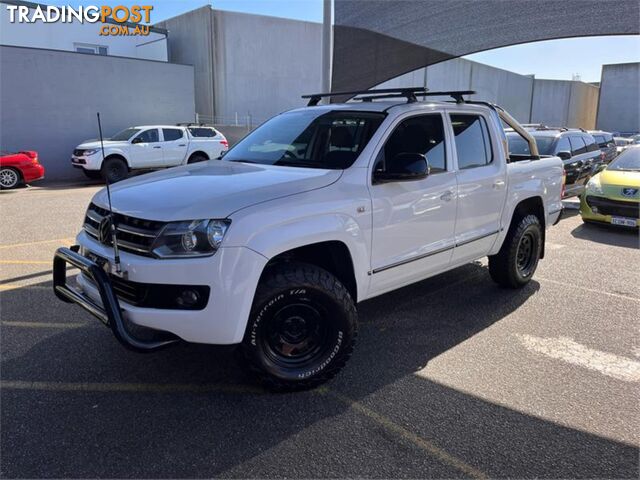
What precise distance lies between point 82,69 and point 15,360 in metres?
16.8

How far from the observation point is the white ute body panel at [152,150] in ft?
50.8

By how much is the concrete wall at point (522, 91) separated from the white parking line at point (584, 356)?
90.4ft

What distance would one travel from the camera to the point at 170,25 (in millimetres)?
24844

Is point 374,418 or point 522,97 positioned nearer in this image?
point 374,418

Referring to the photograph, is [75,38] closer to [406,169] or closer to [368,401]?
[406,169]

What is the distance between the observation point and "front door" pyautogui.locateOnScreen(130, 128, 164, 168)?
51.8 feet

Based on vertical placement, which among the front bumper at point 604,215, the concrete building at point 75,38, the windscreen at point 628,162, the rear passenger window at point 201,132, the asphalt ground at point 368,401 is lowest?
the asphalt ground at point 368,401

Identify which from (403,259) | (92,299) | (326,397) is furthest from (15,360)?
(403,259)

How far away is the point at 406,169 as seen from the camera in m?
3.59

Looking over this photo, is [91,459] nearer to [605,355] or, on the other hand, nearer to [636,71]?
[605,355]

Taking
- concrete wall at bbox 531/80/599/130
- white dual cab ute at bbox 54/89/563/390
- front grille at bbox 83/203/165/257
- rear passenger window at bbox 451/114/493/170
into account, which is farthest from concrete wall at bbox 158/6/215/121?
concrete wall at bbox 531/80/599/130

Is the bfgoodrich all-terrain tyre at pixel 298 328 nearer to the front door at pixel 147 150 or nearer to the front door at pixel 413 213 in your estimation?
the front door at pixel 413 213

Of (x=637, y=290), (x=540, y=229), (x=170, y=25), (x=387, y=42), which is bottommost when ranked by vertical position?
(x=637, y=290)

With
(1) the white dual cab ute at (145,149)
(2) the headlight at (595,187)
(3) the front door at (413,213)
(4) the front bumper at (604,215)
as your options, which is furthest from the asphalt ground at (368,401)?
(1) the white dual cab ute at (145,149)
